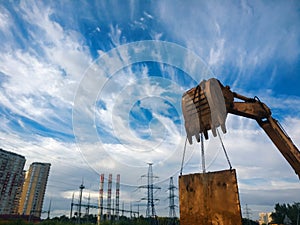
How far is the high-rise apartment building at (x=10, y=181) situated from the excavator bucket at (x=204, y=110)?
66211 millimetres

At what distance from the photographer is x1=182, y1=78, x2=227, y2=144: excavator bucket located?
247 inches

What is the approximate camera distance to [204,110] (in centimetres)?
650

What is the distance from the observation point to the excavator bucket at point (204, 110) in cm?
627

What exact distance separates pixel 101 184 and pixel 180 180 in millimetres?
58703

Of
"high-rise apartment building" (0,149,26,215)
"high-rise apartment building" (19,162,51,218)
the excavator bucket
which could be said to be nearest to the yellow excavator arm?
the excavator bucket

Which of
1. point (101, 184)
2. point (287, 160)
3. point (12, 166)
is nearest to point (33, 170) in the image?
point (12, 166)

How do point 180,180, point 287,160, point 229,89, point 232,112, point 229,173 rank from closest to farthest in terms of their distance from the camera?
point 229,173, point 180,180, point 229,89, point 232,112, point 287,160

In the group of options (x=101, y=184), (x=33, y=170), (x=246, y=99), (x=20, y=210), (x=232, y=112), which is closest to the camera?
(x=232, y=112)

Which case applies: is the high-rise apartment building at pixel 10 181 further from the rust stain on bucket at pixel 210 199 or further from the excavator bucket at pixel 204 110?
the rust stain on bucket at pixel 210 199

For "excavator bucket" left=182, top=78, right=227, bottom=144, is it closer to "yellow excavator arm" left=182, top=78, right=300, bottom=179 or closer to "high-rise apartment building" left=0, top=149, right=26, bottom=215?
"yellow excavator arm" left=182, top=78, right=300, bottom=179

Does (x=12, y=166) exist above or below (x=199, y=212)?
above

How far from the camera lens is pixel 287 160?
1018 cm

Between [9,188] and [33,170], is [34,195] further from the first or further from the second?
[9,188]

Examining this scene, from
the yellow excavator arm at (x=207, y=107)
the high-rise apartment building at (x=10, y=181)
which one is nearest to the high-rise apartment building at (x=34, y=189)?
the high-rise apartment building at (x=10, y=181)
